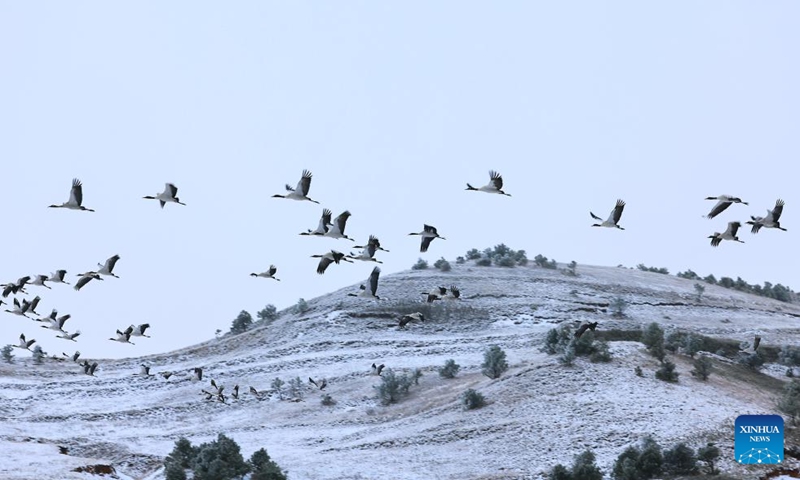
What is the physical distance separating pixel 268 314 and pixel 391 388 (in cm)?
2384

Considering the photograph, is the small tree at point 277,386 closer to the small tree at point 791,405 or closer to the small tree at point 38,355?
the small tree at point 38,355

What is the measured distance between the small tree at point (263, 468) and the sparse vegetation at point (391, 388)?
11292 mm

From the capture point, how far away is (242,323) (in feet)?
236

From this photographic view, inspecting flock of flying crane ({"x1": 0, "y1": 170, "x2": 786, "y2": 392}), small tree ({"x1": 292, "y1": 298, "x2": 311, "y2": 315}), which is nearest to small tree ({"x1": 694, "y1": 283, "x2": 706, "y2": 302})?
small tree ({"x1": 292, "y1": 298, "x2": 311, "y2": 315})

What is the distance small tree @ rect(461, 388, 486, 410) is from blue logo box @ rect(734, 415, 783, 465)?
1027cm

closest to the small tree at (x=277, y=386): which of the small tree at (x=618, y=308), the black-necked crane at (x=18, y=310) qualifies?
the black-necked crane at (x=18, y=310)

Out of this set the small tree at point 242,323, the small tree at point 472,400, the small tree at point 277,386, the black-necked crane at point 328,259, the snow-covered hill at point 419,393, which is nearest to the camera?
the black-necked crane at point 328,259

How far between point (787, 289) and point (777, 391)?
136ft

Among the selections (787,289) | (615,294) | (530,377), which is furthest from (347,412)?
(787,289)

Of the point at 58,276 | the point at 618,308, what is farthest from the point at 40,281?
the point at 618,308

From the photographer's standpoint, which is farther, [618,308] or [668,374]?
[618,308]

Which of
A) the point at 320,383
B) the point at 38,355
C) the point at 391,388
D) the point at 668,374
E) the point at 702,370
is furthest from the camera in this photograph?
the point at 38,355

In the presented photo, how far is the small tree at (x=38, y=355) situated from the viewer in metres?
63.8

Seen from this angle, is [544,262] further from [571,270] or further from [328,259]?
[328,259]
